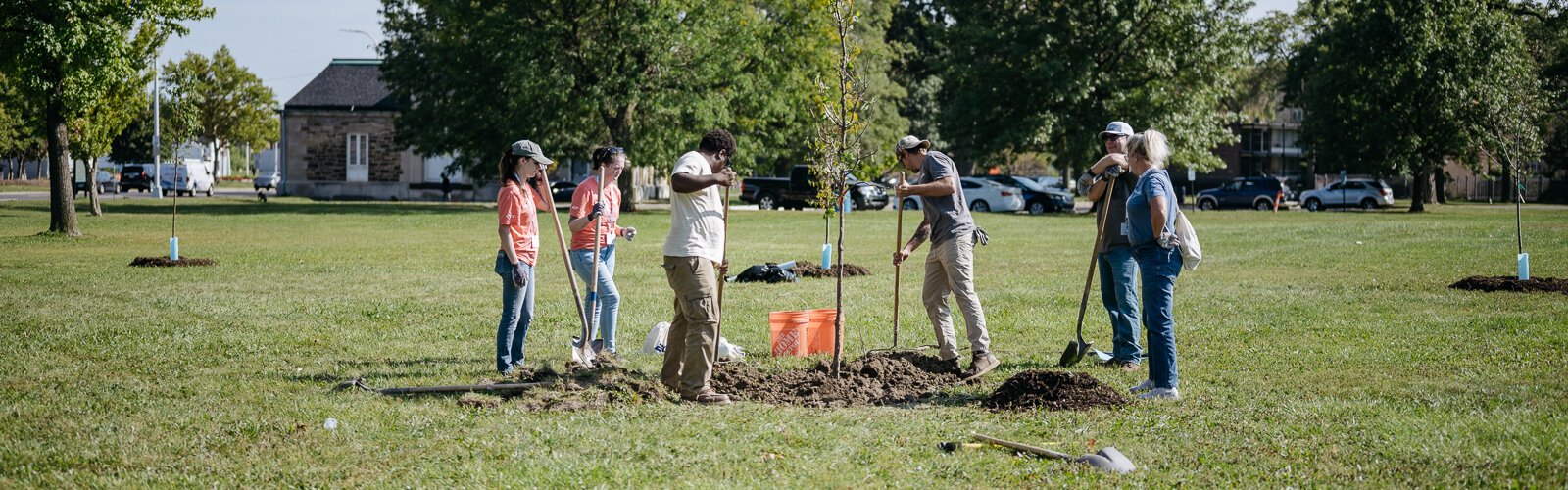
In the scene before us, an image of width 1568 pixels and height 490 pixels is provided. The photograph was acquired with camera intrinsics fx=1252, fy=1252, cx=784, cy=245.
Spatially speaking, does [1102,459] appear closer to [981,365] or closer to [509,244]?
[981,365]

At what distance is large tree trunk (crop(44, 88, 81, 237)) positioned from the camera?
24.3m

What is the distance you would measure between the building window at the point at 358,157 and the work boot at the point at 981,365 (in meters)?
54.9

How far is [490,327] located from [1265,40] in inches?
1579

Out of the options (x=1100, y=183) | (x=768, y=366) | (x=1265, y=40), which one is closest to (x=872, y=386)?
(x=768, y=366)

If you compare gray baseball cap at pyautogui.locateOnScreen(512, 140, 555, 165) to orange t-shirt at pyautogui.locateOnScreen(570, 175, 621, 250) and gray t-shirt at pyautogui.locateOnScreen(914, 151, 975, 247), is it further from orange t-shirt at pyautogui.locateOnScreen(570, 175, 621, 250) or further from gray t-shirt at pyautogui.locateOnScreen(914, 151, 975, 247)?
gray t-shirt at pyautogui.locateOnScreen(914, 151, 975, 247)

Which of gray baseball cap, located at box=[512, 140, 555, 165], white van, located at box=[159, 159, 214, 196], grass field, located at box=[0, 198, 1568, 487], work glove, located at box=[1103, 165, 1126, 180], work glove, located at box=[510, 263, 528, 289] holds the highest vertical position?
white van, located at box=[159, 159, 214, 196]

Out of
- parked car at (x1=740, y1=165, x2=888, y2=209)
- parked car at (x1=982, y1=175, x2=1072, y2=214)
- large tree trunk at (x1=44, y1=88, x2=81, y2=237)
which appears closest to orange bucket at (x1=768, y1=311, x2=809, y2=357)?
large tree trunk at (x1=44, y1=88, x2=81, y2=237)

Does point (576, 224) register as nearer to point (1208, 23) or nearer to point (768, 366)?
point (768, 366)

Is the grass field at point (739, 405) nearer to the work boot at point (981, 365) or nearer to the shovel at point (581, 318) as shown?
the work boot at point (981, 365)

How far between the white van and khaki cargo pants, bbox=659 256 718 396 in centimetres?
5574

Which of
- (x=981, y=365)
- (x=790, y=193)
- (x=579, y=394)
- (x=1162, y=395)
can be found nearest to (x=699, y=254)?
(x=579, y=394)

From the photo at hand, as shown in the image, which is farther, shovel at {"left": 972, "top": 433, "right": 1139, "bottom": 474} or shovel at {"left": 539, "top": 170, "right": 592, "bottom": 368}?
shovel at {"left": 539, "top": 170, "right": 592, "bottom": 368}

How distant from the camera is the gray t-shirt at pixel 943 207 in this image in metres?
8.34

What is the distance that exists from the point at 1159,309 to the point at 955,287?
1485 mm
